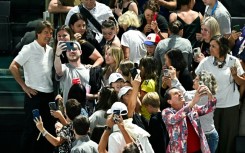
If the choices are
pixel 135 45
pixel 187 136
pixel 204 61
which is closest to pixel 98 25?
pixel 135 45

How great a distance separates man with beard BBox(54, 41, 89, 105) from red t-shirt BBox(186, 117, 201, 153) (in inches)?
67.7

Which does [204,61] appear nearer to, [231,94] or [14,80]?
[231,94]

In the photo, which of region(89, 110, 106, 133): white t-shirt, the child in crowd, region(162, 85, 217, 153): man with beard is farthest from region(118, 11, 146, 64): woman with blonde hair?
region(89, 110, 106, 133): white t-shirt

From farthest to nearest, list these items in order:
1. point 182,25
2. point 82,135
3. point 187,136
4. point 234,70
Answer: point 182,25
point 234,70
point 187,136
point 82,135

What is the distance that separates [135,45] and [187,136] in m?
2.33

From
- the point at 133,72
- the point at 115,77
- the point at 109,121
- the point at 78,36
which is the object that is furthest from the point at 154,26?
the point at 109,121

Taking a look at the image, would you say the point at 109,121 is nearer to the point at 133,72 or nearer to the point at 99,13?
the point at 133,72

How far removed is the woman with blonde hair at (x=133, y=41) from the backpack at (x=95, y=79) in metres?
0.84

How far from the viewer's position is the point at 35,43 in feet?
45.0

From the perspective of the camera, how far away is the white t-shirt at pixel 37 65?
44.8 ft

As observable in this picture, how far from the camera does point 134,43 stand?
14312mm

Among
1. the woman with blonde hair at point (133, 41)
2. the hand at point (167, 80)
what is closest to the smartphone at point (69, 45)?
the woman with blonde hair at point (133, 41)

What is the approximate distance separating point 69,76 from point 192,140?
200 cm

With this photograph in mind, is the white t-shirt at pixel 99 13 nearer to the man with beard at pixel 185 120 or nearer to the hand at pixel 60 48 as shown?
the hand at pixel 60 48
